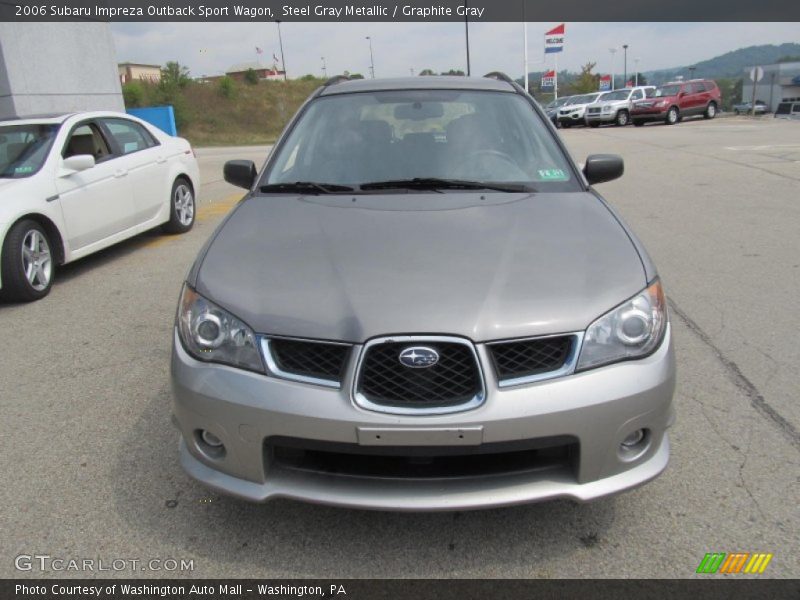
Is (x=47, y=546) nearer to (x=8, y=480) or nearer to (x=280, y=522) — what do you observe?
(x=8, y=480)

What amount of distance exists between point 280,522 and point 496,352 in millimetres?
1113

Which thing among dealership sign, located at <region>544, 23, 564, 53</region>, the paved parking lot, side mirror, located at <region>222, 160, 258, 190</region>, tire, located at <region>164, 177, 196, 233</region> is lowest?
the paved parking lot

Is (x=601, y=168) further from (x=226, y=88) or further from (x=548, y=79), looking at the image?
(x=226, y=88)

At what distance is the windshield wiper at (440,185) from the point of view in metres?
3.25

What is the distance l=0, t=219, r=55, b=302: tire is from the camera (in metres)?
5.29

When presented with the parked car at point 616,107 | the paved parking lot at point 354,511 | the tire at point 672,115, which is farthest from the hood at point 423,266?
the parked car at point 616,107

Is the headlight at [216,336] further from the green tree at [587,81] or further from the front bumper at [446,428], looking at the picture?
the green tree at [587,81]

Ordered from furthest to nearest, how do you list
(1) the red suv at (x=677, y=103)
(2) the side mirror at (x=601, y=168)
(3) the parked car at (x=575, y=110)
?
(3) the parked car at (x=575, y=110) < (1) the red suv at (x=677, y=103) < (2) the side mirror at (x=601, y=168)

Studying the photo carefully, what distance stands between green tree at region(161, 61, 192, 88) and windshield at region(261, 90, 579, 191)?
4943 cm

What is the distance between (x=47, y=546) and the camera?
8.00 feet

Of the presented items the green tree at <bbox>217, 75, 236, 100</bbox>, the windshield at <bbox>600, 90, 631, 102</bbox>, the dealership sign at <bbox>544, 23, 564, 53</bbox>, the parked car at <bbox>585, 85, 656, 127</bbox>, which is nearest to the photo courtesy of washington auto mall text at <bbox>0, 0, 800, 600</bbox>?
the parked car at <bbox>585, 85, 656, 127</bbox>

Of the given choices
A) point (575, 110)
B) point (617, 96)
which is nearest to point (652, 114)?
point (617, 96)

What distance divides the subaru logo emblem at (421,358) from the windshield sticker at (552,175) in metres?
1.57

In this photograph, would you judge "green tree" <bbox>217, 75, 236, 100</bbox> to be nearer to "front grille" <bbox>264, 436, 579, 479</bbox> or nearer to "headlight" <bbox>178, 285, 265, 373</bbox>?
"headlight" <bbox>178, 285, 265, 373</bbox>
